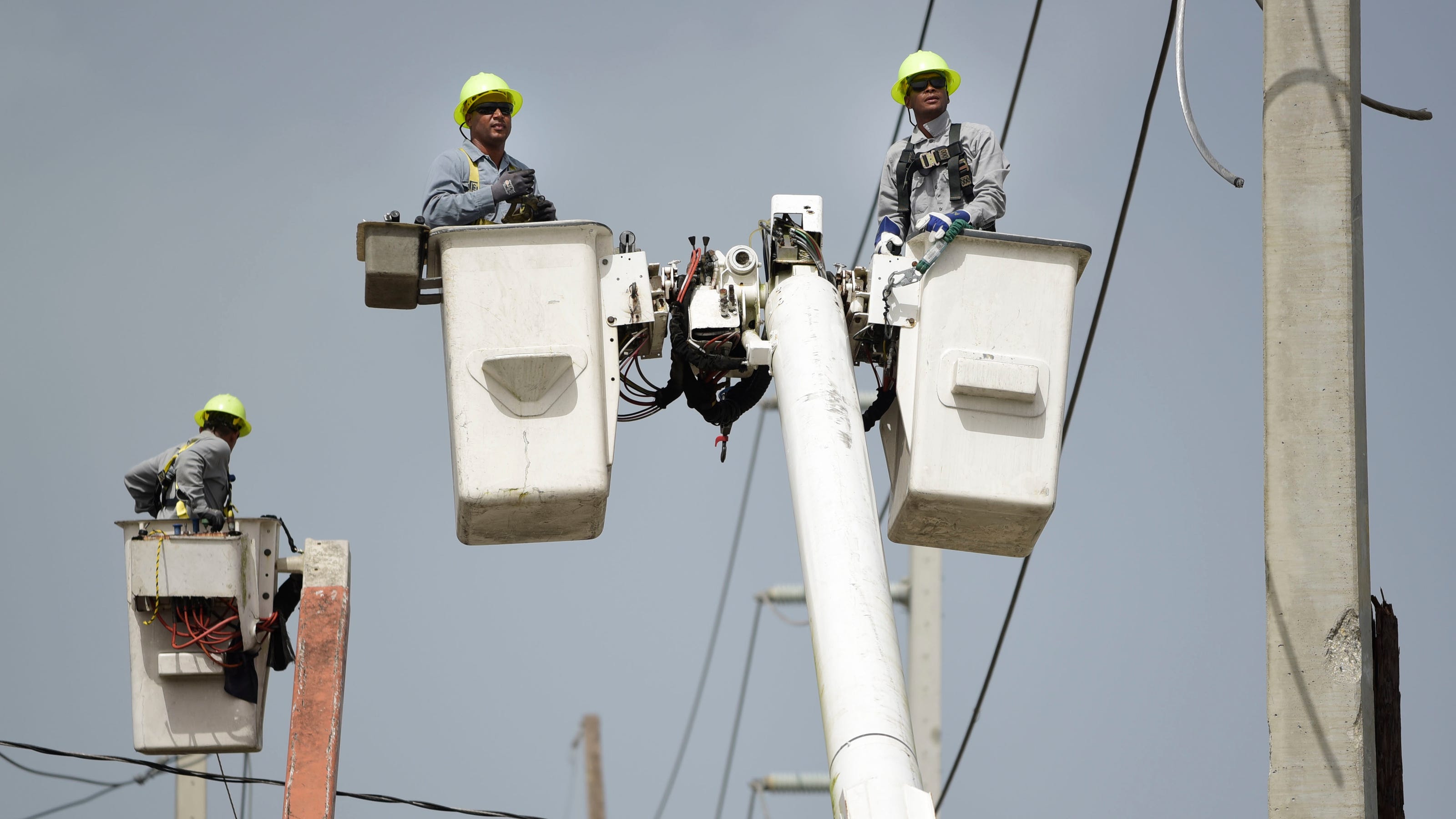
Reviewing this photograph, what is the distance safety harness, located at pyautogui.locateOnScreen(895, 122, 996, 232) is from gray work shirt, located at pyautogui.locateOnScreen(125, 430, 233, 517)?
4.45m

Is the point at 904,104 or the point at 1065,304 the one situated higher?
the point at 904,104

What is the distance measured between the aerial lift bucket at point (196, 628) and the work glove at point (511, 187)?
95.1 inches

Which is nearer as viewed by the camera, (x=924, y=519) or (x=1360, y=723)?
(x=1360, y=723)

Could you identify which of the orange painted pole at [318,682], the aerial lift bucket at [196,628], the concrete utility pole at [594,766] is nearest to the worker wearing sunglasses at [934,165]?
the orange painted pole at [318,682]

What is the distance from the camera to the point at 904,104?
8.95 metres

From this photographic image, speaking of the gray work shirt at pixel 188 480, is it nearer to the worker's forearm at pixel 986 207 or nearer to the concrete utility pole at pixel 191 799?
the worker's forearm at pixel 986 207

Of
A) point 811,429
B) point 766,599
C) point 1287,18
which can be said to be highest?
point 1287,18

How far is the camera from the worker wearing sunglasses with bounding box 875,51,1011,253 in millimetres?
8375

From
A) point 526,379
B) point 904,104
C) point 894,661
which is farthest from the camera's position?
Result: point 904,104

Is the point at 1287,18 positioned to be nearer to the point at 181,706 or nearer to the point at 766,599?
the point at 181,706

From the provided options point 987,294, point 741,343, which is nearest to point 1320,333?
point 987,294

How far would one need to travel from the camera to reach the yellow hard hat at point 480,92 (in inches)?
Answer: 348

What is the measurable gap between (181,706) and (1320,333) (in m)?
6.21

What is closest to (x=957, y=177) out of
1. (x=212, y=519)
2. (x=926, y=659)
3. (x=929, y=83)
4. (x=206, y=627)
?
(x=929, y=83)
